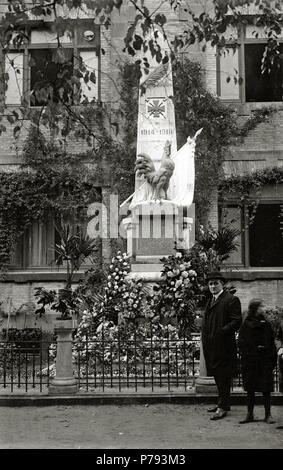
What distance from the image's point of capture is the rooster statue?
14148 millimetres

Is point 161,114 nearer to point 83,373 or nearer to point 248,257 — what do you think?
point 248,257

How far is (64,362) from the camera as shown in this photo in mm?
9633

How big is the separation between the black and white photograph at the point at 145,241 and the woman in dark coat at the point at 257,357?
0.7 inches

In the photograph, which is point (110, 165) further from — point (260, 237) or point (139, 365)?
point (139, 365)

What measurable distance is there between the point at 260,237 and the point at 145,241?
6.13m

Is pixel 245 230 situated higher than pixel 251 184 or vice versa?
pixel 251 184

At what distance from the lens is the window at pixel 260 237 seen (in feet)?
62.4

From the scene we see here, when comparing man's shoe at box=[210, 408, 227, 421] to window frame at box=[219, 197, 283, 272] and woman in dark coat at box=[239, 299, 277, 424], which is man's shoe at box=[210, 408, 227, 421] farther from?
→ window frame at box=[219, 197, 283, 272]

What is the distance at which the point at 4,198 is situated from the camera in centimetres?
1859

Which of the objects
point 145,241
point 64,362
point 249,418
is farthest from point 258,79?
point 249,418

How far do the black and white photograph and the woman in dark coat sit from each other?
0.02 m

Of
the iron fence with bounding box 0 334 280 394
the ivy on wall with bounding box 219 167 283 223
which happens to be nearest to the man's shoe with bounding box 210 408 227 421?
the iron fence with bounding box 0 334 280 394

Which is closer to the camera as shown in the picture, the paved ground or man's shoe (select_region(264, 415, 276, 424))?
the paved ground
